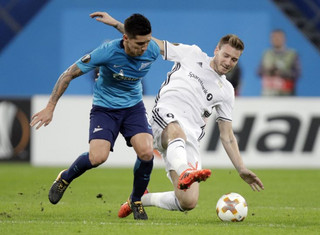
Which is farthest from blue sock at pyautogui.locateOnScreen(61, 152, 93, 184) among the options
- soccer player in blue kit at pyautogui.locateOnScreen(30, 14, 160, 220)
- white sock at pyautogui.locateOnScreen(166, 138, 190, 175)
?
white sock at pyautogui.locateOnScreen(166, 138, 190, 175)

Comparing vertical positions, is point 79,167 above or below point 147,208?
above

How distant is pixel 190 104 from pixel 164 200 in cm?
93

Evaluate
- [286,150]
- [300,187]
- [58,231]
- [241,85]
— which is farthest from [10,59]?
[58,231]

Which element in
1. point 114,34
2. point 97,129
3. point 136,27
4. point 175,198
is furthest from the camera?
point 114,34

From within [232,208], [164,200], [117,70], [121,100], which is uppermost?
[117,70]

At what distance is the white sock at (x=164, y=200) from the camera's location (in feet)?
24.1

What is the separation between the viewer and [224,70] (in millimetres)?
7539

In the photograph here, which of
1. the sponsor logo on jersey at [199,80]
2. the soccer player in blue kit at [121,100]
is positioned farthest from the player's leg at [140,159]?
the sponsor logo on jersey at [199,80]

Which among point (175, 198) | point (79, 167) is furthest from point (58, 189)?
point (175, 198)

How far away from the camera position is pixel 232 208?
284 inches

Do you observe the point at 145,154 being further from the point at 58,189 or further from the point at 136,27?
the point at 136,27

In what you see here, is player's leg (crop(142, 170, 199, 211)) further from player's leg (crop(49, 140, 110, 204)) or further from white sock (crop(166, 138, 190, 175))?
player's leg (crop(49, 140, 110, 204))

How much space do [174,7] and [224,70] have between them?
10.3 meters

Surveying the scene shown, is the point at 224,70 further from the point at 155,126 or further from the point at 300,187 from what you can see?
the point at 300,187
